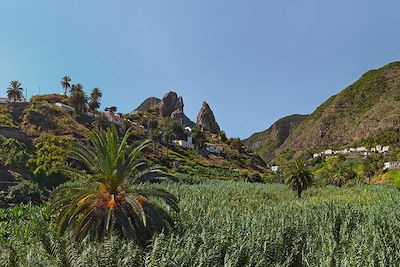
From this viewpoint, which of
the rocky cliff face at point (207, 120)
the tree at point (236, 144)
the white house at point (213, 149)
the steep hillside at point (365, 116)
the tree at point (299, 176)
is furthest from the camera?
the rocky cliff face at point (207, 120)

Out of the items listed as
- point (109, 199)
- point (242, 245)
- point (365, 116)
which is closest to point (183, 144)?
point (365, 116)

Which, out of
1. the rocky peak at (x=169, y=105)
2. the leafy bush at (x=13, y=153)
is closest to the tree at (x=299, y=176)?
the leafy bush at (x=13, y=153)

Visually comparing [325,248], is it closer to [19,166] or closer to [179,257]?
[179,257]

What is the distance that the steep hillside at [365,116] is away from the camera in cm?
14662

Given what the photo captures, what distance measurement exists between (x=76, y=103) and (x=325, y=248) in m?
89.4

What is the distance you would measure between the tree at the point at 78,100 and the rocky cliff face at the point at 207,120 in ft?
260

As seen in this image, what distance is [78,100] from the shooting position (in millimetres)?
Answer: 96250

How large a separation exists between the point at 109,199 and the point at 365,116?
550 ft

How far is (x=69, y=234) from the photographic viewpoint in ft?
45.8

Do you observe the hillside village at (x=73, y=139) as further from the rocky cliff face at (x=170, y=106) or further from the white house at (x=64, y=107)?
the rocky cliff face at (x=170, y=106)

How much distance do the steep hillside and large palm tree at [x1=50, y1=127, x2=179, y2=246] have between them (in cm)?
13279

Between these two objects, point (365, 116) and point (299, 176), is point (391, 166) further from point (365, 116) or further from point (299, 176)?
point (365, 116)

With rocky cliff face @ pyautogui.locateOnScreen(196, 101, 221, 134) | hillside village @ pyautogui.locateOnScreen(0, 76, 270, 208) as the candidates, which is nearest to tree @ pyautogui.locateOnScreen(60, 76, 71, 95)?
hillside village @ pyautogui.locateOnScreen(0, 76, 270, 208)

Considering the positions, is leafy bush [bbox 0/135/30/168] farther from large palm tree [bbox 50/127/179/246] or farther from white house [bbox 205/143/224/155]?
white house [bbox 205/143/224/155]
